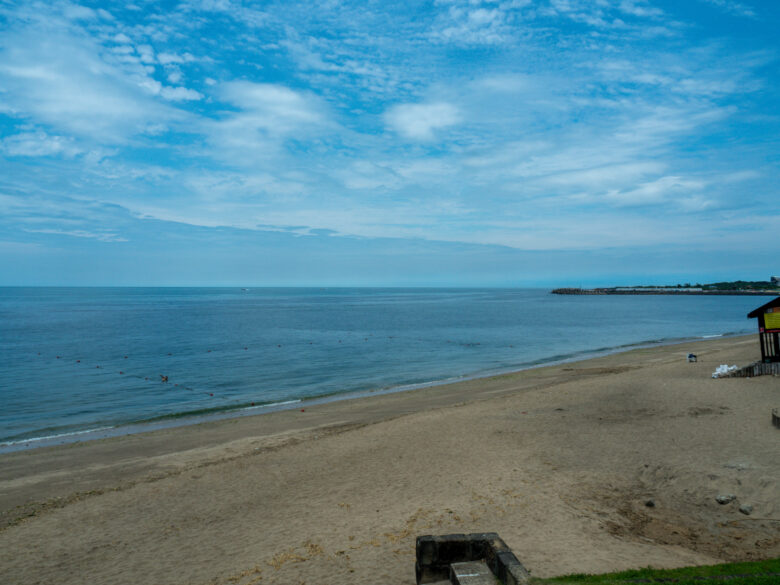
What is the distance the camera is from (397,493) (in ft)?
35.6

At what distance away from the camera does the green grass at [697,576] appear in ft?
18.1

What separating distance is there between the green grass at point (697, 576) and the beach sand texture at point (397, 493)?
3.18 ft

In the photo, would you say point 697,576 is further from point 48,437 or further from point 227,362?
point 227,362

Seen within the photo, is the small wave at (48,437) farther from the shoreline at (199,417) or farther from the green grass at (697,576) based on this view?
the green grass at (697,576)

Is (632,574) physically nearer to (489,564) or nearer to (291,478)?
(489,564)

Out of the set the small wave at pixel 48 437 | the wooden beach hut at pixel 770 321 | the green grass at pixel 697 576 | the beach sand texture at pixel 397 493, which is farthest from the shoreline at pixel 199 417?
the green grass at pixel 697 576

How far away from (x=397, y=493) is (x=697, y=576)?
614 cm

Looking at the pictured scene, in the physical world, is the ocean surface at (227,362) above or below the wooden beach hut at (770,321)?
below

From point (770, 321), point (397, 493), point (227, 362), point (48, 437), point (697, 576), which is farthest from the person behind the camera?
point (227, 362)

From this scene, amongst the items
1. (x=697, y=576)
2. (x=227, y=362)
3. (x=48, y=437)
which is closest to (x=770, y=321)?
(x=697, y=576)

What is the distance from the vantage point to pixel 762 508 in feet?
29.5

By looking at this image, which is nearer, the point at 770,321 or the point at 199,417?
the point at 770,321

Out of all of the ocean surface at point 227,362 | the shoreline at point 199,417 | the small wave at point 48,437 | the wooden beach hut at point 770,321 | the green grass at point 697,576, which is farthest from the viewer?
the ocean surface at point 227,362

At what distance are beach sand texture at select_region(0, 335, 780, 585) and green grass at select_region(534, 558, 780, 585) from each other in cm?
97
